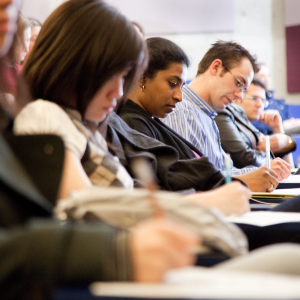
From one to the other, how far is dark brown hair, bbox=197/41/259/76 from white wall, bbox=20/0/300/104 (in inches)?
116

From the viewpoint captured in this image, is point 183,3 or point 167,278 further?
point 183,3

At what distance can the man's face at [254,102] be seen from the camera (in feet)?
13.5

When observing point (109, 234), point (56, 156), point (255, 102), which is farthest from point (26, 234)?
point (255, 102)

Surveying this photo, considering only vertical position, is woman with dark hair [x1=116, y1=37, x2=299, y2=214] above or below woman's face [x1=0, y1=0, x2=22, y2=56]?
below

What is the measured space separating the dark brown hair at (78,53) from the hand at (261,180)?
1.05 metres

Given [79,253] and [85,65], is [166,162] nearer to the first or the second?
[85,65]

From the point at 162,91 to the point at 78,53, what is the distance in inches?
43.2

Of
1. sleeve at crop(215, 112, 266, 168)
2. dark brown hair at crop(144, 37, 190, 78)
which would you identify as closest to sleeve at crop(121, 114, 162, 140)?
dark brown hair at crop(144, 37, 190, 78)

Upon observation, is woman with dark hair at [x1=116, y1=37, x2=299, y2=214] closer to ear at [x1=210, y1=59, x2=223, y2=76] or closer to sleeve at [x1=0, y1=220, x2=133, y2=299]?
ear at [x1=210, y1=59, x2=223, y2=76]

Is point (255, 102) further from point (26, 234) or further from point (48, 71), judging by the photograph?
point (26, 234)

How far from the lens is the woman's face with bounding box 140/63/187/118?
2.14m

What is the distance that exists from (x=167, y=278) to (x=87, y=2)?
2.59 ft

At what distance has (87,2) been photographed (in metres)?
1.15

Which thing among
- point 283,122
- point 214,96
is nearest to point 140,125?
point 214,96
